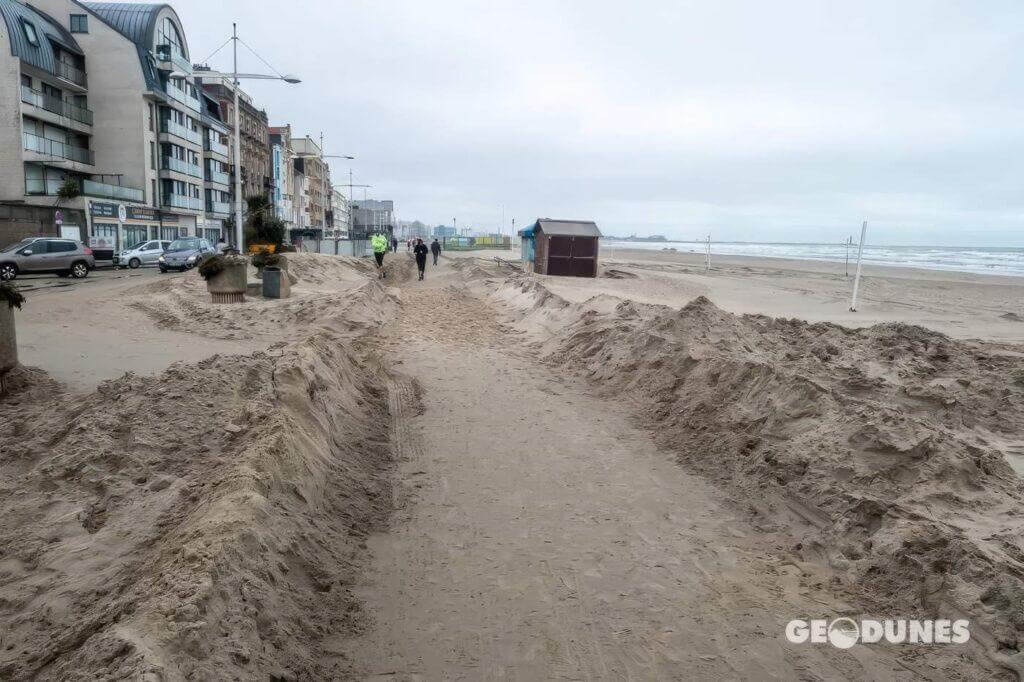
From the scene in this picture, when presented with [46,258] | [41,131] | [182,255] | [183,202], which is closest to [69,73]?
[41,131]

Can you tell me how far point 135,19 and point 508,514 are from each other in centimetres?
6186

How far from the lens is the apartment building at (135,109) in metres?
48.2

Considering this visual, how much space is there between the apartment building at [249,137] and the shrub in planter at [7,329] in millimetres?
67732

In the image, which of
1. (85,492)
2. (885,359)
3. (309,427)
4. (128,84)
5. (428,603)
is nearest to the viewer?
(428,603)

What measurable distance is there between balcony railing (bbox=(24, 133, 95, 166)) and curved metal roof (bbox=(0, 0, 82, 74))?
456cm

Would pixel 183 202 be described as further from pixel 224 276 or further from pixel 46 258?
pixel 224 276

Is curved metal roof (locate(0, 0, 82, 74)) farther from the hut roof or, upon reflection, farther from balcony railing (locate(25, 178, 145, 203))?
the hut roof

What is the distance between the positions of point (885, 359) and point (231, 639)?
8.79 metres

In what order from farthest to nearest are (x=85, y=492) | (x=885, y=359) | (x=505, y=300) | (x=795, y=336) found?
(x=505, y=300) → (x=795, y=336) → (x=885, y=359) → (x=85, y=492)

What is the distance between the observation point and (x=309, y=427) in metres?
6.04

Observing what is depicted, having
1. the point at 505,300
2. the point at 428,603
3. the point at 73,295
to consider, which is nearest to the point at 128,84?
the point at 73,295

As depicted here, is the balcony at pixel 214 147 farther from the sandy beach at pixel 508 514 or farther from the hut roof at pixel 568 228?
the sandy beach at pixel 508 514

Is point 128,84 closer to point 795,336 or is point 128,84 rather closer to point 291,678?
point 795,336

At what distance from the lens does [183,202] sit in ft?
183
